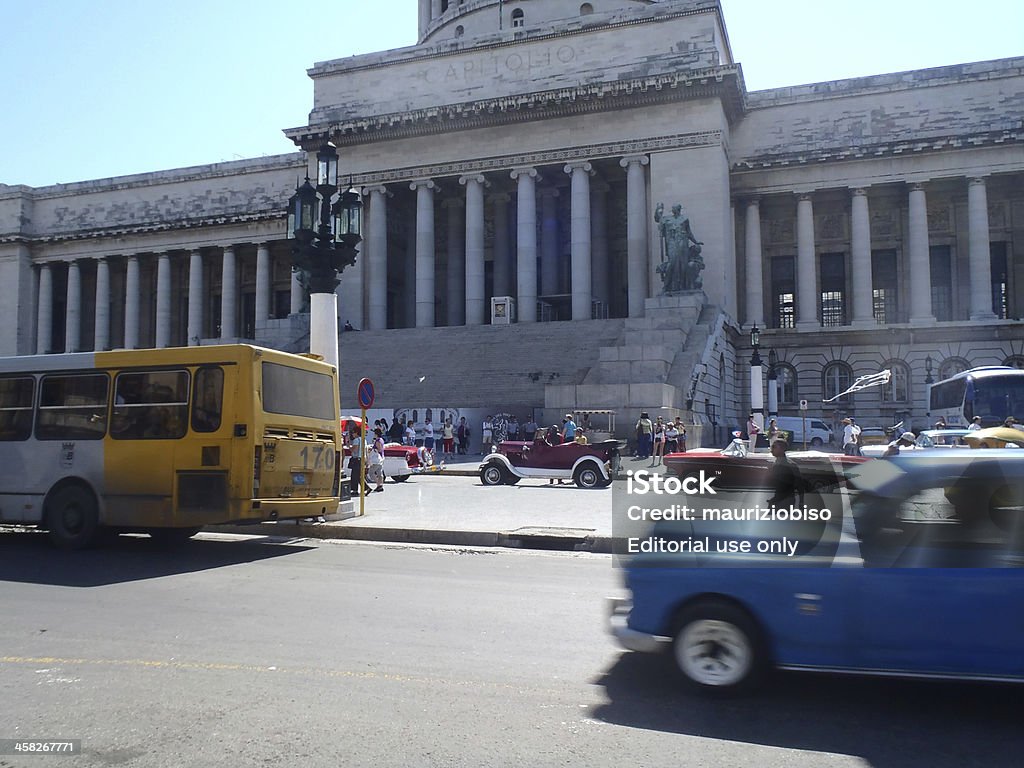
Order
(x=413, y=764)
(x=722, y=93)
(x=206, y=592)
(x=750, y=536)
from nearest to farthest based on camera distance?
(x=413, y=764) → (x=750, y=536) → (x=206, y=592) → (x=722, y=93)

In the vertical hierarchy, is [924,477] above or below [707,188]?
below

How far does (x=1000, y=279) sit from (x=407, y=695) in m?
50.1

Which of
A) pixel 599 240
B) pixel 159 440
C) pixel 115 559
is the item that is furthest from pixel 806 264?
pixel 115 559

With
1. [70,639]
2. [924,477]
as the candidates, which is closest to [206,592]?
[70,639]

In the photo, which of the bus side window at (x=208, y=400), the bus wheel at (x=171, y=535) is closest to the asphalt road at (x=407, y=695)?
the bus side window at (x=208, y=400)

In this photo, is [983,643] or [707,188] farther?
[707,188]

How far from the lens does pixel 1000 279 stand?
46.9 metres

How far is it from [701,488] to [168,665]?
3.90 m

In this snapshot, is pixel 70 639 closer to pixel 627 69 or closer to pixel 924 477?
pixel 924 477

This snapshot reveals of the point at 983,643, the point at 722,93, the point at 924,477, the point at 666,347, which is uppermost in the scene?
the point at 722,93

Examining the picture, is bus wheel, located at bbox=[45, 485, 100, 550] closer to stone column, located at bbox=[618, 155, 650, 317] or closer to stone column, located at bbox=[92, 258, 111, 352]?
stone column, located at bbox=[618, 155, 650, 317]

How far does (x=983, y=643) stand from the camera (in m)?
4.90

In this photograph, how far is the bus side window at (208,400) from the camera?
448 inches

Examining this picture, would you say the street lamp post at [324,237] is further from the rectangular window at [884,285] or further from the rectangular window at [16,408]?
the rectangular window at [884,285]
